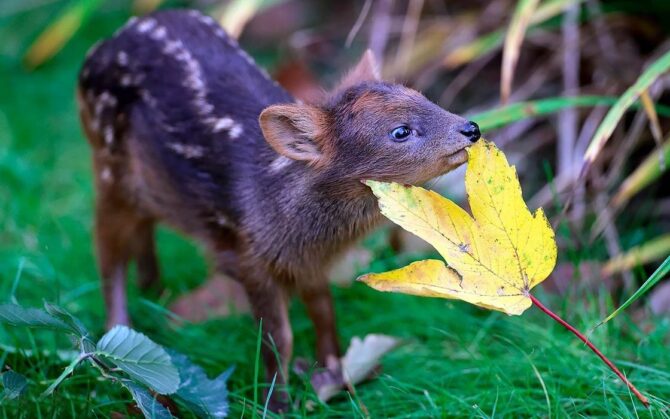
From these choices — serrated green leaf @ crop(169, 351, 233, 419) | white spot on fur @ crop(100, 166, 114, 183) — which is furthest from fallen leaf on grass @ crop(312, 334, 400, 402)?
white spot on fur @ crop(100, 166, 114, 183)

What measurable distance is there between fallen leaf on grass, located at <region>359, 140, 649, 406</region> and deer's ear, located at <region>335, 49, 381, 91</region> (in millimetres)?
821

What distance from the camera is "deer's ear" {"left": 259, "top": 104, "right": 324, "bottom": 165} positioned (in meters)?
2.73

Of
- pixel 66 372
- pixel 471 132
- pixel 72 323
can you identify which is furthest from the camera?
pixel 471 132

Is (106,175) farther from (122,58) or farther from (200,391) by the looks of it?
(200,391)

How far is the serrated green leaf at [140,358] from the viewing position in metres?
2.40

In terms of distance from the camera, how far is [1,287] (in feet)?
12.5

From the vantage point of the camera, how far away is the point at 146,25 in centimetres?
356

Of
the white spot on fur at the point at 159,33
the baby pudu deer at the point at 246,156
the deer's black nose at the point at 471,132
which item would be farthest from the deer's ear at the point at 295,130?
the white spot on fur at the point at 159,33

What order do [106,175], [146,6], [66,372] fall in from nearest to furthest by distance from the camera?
1. [66,372]
2. [106,175]
3. [146,6]

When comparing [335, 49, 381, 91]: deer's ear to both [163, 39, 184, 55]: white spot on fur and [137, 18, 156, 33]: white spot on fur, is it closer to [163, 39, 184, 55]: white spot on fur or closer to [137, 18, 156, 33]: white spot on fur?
[163, 39, 184, 55]: white spot on fur

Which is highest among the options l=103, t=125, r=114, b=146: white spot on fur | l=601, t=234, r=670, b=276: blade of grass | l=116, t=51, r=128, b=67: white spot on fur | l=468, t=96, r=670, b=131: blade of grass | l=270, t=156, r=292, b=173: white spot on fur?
l=116, t=51, r=128, b=67: white spot on fur

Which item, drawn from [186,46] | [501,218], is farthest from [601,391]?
[186,46]

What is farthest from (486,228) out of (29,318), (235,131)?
(29,318)

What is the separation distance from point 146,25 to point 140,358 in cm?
164
